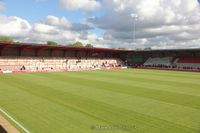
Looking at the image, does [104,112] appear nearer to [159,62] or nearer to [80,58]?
[80,58]

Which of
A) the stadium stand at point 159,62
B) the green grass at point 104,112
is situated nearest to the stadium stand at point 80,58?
the stadium stand at point 159,62

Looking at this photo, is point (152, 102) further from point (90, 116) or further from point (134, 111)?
point (90, 116)

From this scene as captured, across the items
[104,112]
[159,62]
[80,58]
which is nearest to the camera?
[104,112]

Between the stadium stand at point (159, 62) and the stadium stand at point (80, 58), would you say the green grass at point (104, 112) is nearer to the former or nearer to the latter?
the stadium stand at point (80, 58)

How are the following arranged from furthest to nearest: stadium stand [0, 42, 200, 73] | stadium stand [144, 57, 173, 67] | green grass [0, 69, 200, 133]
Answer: stadium stand [144, 57, 173, 67] < stadium stand [0, 42, 200, 73] < green grass [0, 69, 200, 133]

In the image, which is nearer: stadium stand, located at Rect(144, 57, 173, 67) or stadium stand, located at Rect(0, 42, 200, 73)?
stadium stand, located at Rect(0, 42, 200, 73)

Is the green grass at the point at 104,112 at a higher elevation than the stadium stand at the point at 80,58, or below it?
below

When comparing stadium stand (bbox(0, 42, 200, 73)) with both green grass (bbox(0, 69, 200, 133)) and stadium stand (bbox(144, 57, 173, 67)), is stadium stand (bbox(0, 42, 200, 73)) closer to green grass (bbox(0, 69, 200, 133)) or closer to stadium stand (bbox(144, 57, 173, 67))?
stadium stand (bbox(144, 57, 173, 67))

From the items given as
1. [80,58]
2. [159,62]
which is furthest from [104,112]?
[159,62]

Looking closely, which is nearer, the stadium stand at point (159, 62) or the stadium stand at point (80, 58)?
the stadium stand at point (80, 58)

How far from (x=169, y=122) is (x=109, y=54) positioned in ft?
212

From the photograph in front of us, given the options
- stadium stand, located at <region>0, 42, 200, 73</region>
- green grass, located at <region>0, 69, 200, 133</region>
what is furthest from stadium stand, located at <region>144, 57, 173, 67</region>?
green grass, located at <region>0, 69, 200, 133</region>

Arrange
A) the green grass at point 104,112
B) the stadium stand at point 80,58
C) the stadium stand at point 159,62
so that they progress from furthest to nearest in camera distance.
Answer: the stadium stand at point 159,62
the stadium stand at point 80,58
the green grass at point 104,112

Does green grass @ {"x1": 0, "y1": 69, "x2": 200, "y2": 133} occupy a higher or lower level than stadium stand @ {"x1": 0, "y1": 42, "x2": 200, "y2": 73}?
lower
